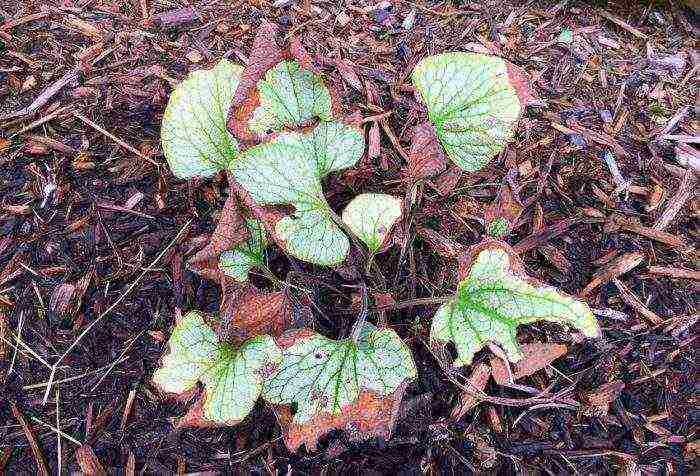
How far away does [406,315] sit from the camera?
1.47 m

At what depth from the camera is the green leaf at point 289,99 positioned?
1.29 metres

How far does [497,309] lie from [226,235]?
0.57 meters

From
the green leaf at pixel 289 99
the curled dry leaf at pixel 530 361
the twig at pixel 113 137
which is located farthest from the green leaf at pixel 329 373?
the twig at pixel 113 137

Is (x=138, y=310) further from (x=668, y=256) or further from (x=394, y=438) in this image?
(x=668, y=256)

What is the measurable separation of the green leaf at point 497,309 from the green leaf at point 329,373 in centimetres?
11

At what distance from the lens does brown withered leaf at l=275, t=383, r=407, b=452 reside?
1115mm

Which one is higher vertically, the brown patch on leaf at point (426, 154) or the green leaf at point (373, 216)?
the brown patch on leaf at point (426, 154)

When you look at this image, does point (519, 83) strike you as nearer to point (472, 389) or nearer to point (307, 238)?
point (307, 238)

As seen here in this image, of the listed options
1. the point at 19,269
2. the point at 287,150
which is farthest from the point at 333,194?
the point at 19,269

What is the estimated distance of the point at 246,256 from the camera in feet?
4.45

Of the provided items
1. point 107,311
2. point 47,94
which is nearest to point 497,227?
point 107,311

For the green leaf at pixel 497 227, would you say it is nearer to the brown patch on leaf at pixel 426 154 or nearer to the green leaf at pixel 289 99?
the brown patch on leaf at pixel 426 154

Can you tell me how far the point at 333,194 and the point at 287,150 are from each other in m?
0.36

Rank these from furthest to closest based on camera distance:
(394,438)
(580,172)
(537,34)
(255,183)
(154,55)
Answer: (537,34), (154,55), (580,172), (394,438), (255,183)
